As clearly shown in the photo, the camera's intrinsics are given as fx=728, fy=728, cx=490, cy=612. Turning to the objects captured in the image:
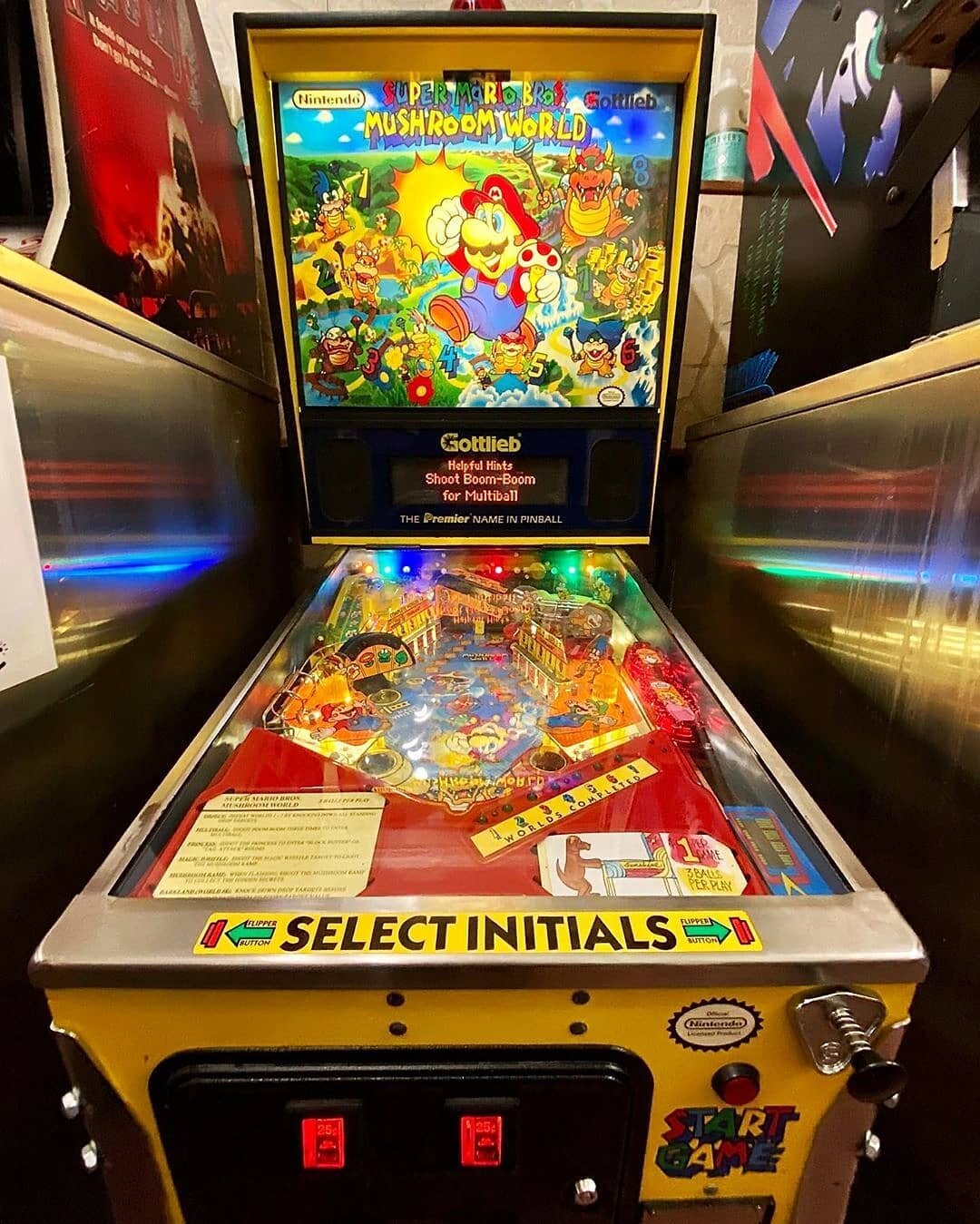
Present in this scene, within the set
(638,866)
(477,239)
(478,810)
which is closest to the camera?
(638,866)

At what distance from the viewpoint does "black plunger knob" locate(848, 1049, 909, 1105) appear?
626mm

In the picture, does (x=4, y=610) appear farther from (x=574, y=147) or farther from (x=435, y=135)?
(x=574, y=147)

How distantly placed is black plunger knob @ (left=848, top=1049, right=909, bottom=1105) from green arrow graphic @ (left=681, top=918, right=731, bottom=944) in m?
0.15

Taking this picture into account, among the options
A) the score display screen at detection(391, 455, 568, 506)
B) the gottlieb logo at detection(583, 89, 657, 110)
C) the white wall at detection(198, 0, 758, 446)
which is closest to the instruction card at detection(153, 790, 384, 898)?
the score display screen at detection(391, 455, 568, 506)

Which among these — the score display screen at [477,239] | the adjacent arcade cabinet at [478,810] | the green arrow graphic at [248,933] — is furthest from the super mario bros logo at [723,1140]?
the score display screen at [477,239]

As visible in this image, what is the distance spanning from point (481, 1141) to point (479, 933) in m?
0.22

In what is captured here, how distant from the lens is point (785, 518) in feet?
3.85

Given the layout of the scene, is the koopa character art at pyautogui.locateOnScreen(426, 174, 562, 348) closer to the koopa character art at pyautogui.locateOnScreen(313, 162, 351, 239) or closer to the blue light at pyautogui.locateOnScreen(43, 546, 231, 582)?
the koopa character art at pyautogui.locateOnScreen(313, 162, 351, 239)

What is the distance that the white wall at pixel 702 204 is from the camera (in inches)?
67.6

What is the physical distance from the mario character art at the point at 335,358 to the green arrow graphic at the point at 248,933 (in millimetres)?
1002

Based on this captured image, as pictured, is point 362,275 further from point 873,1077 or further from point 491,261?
point 873,1077

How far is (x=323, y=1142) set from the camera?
2.23ft

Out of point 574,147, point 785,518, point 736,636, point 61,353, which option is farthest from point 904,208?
point 61,353

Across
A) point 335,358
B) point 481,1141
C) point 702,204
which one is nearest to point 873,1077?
point 481,1141
